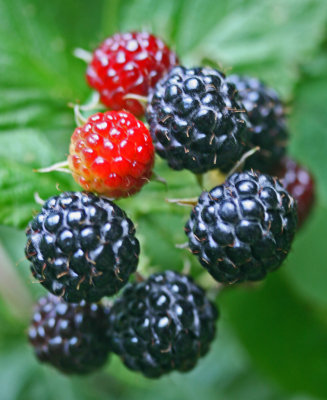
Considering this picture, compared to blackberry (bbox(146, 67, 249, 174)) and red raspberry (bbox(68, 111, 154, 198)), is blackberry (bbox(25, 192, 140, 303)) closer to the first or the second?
red raspberry (bbox(68, 111, 154, 198))

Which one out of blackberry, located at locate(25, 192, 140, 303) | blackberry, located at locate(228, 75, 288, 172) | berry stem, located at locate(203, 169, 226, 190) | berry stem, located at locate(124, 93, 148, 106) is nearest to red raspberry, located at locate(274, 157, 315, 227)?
blackberry, located at locate(228, 75, 288, 172)

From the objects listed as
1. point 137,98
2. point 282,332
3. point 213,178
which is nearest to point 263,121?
point 213,178

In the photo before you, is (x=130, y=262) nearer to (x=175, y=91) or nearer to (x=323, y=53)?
(x=175, y=91)

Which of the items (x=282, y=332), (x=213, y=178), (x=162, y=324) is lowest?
(x=282, y=332)

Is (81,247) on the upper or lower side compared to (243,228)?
lower

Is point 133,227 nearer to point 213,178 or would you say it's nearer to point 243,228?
point 243,228

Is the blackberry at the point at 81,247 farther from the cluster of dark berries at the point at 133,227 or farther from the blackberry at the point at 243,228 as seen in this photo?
the blackberry at the point at 243,228
